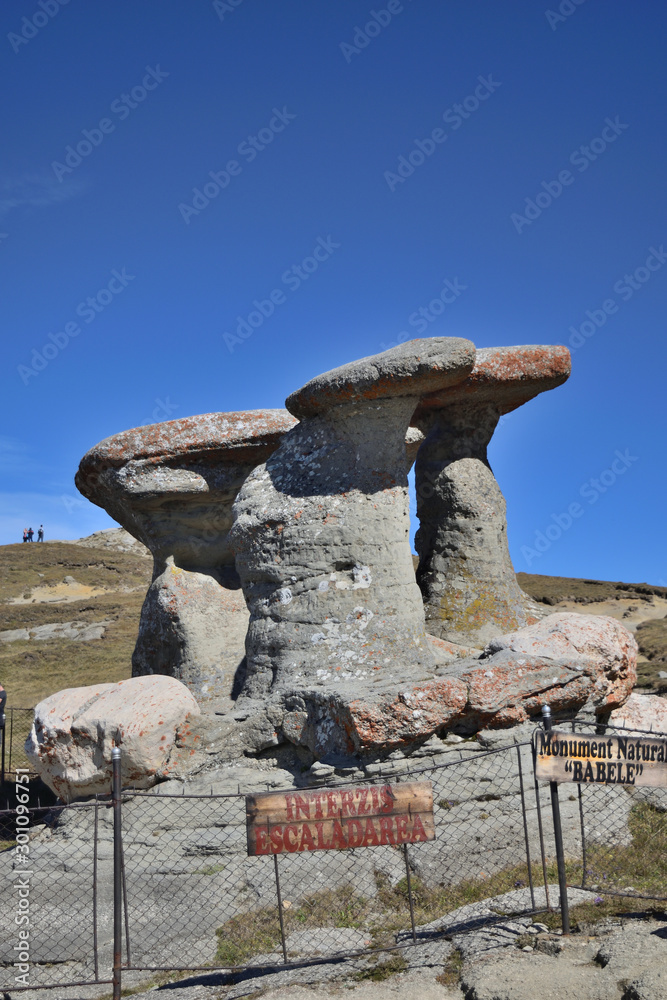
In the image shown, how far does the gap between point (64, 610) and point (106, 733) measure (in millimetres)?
22346

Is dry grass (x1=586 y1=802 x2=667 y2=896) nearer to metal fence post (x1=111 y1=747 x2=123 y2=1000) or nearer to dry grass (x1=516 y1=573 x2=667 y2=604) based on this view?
metal fence post (x1=111 y1=747 x2=123 y2=1000)

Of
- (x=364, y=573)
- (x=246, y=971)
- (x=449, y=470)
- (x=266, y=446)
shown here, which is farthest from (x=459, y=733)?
(x=266, y=446)

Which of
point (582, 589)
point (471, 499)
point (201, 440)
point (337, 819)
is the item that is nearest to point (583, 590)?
point (582, 589)

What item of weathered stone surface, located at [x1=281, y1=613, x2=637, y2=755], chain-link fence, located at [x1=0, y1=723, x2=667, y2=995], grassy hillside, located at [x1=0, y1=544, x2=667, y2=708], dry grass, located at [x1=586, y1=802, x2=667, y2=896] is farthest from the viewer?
grassy hillside, located at [x1=0, y1=544, x2=667, y2=708]

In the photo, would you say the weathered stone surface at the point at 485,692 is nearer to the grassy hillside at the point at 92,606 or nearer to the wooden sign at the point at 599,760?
the wooden sign at the point at 599,760

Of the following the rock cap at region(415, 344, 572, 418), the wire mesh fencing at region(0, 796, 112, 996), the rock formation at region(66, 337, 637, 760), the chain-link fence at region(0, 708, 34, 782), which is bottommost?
the wire mesh fencing at region(0, 796, 112, 996)

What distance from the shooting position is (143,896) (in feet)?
21.4

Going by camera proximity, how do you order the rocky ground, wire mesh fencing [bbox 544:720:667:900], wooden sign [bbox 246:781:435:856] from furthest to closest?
1. wire mesh fencing [bbox 544:720:667:900]
2. wooden sign [bbox 246:781:435:856]
3. the rocky ground

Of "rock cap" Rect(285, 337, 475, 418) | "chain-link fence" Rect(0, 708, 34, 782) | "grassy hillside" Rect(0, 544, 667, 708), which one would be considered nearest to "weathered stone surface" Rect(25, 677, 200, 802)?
"chain-link fence" Rect(0, 708, 34, 782)

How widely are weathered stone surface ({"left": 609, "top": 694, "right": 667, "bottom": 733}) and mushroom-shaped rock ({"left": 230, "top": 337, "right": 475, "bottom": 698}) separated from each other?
2.07 metres

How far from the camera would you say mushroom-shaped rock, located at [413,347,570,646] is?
9.42 metres

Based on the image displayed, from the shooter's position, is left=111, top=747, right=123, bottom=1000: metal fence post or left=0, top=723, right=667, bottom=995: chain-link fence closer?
left=111, top=747, right=123, bottom=1000: metal fence post

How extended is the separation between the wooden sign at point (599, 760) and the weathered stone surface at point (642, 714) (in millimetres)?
3042
